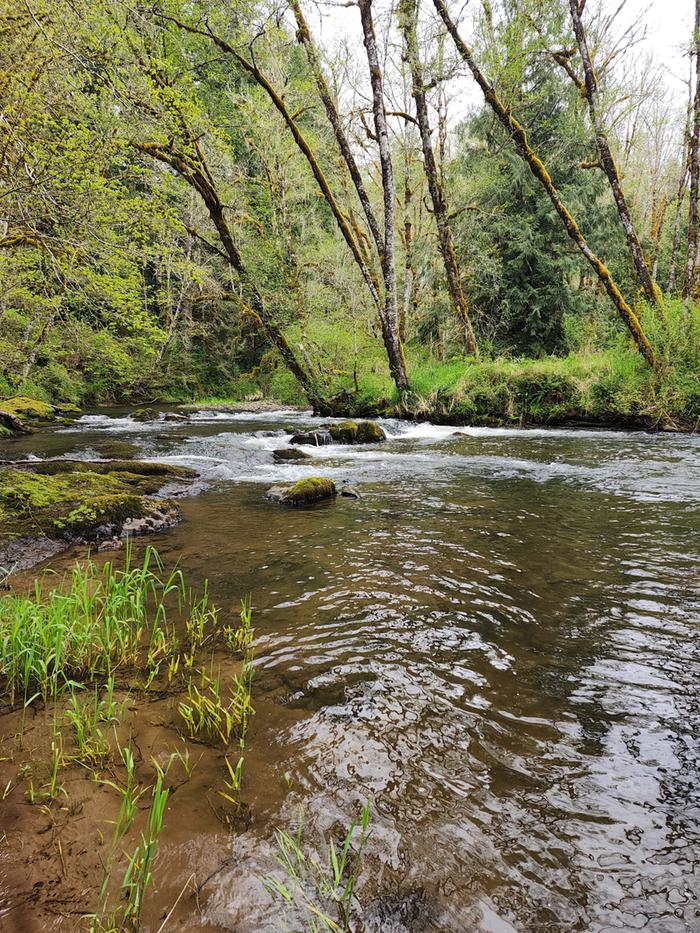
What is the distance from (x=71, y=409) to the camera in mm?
21094

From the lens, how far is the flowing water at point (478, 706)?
160cm

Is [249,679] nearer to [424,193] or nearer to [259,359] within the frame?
[424,193]

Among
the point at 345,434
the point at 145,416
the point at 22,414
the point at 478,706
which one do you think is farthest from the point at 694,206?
the point at 22,414

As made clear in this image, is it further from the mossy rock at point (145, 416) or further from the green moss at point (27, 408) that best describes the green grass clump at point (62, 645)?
the mossy rock at point (145, 416)

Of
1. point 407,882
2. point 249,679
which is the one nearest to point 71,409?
point 249,679

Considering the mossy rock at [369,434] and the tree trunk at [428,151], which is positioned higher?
the tree trunk at [428,151]

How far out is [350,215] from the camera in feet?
64.2

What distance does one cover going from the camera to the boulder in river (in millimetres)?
6777

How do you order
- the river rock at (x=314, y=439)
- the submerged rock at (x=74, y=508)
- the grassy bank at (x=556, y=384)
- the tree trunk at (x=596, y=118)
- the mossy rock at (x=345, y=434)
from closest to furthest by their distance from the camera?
1. the submerged rock at (x=74, y=508)
2. the tree trunk at (x=596, y=118)
3. the grassy bank at (x=556, y=384)
4. the river rock at (x=314, y=439)
5. the mossy rock at (x=345, y=434)

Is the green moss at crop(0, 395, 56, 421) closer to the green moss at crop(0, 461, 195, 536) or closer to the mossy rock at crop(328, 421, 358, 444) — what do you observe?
the mossy rock at crop(328, 421, 358, 444)

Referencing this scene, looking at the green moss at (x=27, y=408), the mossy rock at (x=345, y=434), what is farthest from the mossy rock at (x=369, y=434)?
the green moss at (x=27, y=408)

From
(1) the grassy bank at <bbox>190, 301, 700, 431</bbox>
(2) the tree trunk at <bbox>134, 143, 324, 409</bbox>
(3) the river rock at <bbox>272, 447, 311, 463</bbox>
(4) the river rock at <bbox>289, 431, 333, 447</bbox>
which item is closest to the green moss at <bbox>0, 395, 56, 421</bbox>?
(2) the tree trunk at <bbox>134, 143, 324, 409</bbox>

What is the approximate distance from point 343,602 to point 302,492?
327cm

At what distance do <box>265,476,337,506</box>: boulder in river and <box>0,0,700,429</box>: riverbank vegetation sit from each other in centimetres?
390
